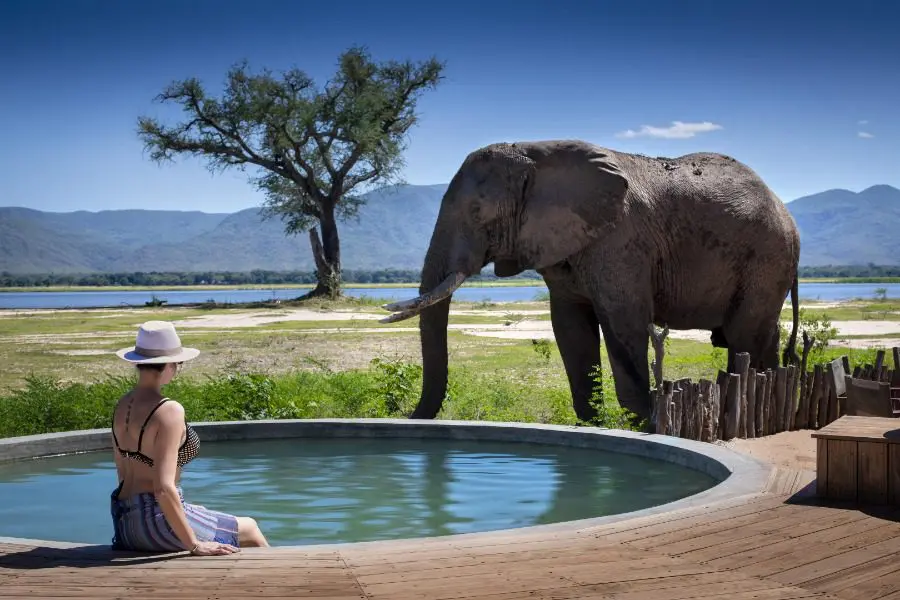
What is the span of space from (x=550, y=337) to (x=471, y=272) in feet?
71.0

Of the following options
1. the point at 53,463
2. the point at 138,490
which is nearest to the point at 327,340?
the point at 53,463

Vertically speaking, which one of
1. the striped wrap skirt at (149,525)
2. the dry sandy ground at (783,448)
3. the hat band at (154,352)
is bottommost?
the dry sandy ground at (783,448)

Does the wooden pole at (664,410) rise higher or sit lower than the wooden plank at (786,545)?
higher

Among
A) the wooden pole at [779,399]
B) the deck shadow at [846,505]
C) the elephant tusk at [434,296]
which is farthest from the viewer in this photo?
the wooden pole at [779,399]

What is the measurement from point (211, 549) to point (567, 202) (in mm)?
7616

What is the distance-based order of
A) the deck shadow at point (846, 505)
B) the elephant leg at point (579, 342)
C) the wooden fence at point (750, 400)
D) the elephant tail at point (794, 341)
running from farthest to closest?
the elephant tail at point (794, 341)
the elephant leg at point (579, 342)
the wooden fence at point (750, 400)
the deck shadow at point (846, 505)

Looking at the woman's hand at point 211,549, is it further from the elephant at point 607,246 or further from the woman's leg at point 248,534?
the elephant at point 607,246

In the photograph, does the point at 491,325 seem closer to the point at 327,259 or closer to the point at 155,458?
the point at 327,259

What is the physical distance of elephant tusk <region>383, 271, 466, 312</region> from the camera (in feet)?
38.8

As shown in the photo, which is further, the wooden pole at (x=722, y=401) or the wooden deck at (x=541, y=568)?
the wooden pole at (x=722, y=401)

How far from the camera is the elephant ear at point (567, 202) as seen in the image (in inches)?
485

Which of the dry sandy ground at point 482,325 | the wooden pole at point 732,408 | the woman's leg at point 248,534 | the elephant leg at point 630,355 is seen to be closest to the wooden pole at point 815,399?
the wooden pole at point 732,408

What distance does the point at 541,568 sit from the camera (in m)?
5.37

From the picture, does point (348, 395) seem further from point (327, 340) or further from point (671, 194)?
point (327, 340)
